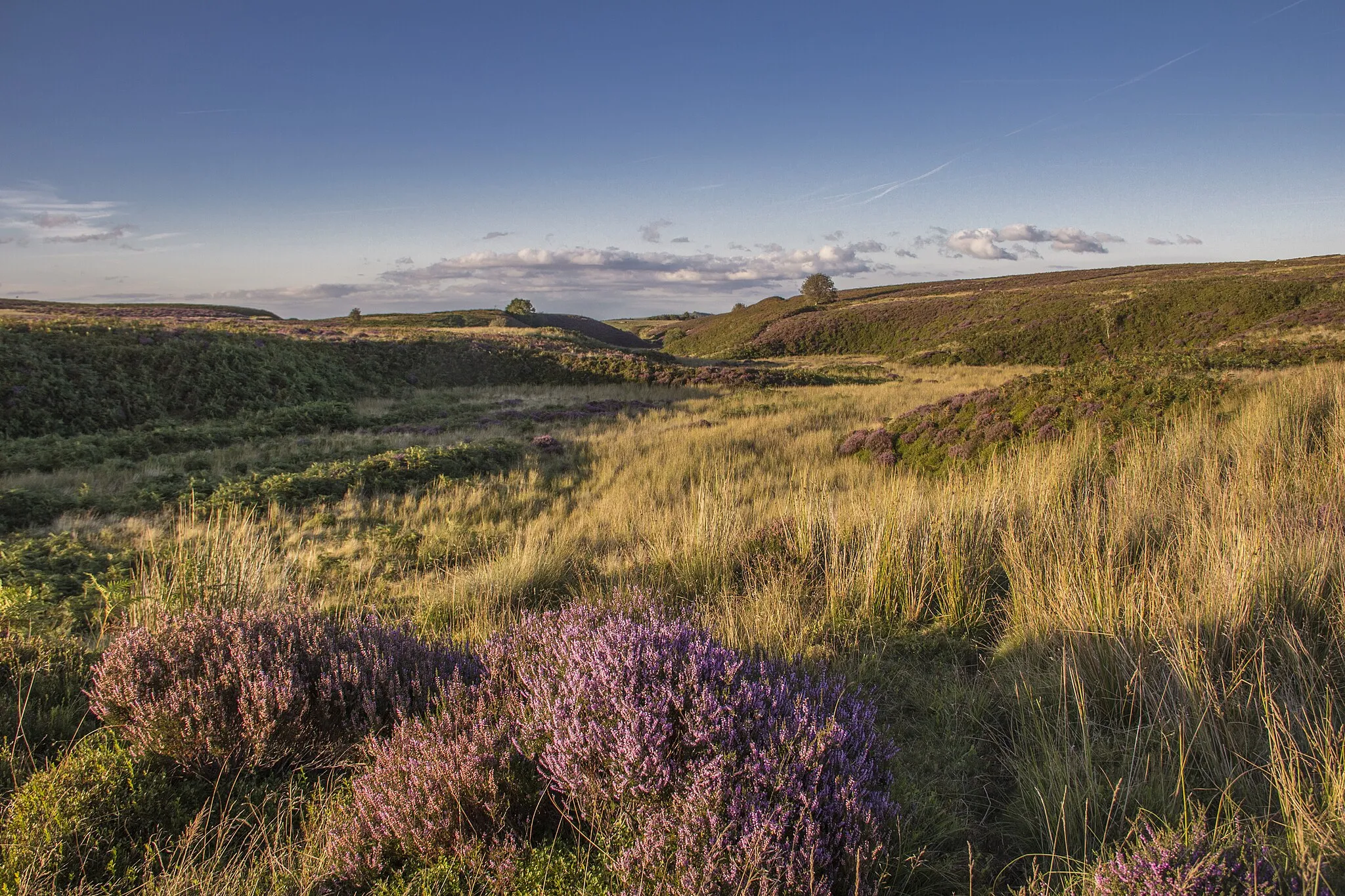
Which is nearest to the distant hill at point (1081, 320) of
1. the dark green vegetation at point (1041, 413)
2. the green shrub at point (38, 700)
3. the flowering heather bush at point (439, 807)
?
the dark green vegetation at point (1041, 413)

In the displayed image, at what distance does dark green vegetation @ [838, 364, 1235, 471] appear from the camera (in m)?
7.66

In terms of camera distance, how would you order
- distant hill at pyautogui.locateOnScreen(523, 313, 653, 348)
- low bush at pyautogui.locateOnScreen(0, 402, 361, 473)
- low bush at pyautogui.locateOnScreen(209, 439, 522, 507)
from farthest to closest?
distant hill at pyautogui.locateOnScreen(523, 313, 653, 348) < low bush at pyautogui.locateOnScreen(0, 402, 361, 473) < low bush at pyautogui.locateOnScreen(209, 439, 522, 507)

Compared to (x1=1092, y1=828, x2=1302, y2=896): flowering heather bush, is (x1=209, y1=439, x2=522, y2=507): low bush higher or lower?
lower

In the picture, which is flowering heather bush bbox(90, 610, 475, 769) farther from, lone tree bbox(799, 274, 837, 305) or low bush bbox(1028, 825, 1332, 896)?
lone tree bbox(799, 274, 837, 305)

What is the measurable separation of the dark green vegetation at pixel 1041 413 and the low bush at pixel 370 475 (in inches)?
270

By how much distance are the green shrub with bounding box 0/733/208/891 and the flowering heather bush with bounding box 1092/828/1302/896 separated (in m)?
2.96

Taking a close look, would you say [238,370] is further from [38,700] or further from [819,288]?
[819,288]

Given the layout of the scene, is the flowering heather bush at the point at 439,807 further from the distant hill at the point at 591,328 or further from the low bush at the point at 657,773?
the distant hill at the point at 591,328

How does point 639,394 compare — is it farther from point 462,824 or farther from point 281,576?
point 462,824

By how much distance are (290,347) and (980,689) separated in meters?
28.5

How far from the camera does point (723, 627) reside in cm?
367

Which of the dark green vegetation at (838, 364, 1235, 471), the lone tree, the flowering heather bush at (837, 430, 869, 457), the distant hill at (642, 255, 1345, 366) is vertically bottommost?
the flowering heather bush at (837, 430, 869, 457)

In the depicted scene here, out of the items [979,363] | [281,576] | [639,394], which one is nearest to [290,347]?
[639,394]

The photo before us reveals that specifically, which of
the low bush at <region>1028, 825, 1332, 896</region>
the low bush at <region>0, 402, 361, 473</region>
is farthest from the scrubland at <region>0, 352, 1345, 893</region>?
the low bush at <region>0, 402, 361, 473</region>
